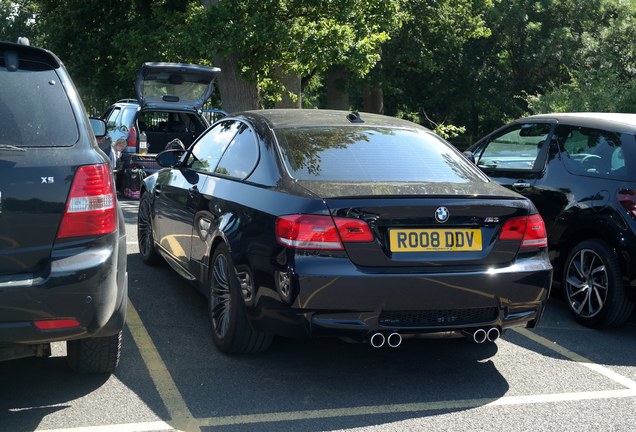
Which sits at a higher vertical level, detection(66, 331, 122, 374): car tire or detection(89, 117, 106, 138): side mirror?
detection(89, 117, 106, 138): side mirror

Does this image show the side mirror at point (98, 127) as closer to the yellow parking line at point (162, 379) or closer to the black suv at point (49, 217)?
the black suv at point (49, 217)

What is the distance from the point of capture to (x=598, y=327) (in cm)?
629

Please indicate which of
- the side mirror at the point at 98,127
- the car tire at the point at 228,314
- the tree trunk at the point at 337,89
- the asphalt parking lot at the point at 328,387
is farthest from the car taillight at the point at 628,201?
the tree trunk at the point at 337,89

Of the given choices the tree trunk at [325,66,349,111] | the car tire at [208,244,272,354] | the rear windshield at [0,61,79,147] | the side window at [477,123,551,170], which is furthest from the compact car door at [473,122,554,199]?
the tree trunk at [325,66,349,111]

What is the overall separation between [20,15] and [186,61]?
114 feet

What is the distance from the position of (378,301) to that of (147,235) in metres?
4.04

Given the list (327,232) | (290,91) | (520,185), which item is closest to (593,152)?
(520,185)

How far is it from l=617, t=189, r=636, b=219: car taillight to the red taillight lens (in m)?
4.09

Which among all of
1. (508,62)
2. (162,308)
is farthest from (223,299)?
(508,62)

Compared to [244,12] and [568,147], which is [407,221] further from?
[244,12]

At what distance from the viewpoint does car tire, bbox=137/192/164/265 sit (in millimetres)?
7668

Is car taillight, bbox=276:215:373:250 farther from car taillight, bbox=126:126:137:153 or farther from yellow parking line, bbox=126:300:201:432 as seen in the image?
car taillight, bbox=126:126:137:153

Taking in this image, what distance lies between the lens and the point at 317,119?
5754 mm

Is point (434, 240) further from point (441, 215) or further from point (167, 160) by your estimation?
point (167, 160)
